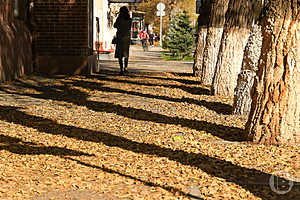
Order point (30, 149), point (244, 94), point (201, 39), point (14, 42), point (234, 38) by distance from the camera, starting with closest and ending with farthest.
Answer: point (30, 149), point (244, 94), point (234, 38), point (14, 42), point (201, 39)

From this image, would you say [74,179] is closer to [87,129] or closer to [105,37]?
[87,129]

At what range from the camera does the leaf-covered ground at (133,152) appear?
5.04 m

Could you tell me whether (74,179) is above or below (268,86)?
below

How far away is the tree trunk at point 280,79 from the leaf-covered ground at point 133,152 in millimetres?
201

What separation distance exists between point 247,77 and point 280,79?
8.42 ft

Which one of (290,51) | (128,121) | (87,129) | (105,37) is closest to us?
(290,51)

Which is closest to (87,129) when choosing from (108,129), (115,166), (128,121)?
(108,129)

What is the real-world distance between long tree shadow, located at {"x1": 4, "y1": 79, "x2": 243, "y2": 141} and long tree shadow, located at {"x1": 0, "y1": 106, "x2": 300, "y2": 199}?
1.20 m

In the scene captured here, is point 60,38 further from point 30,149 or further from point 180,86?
point 30,149

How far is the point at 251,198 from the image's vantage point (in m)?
4.82

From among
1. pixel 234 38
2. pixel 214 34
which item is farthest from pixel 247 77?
pixel 214 34

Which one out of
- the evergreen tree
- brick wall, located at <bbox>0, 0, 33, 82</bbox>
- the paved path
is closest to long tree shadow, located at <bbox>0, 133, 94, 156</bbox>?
brick wall, located at <bbox>0, 0, 33, 82</bbox>

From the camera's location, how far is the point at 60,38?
17.2m

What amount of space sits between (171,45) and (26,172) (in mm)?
24856
